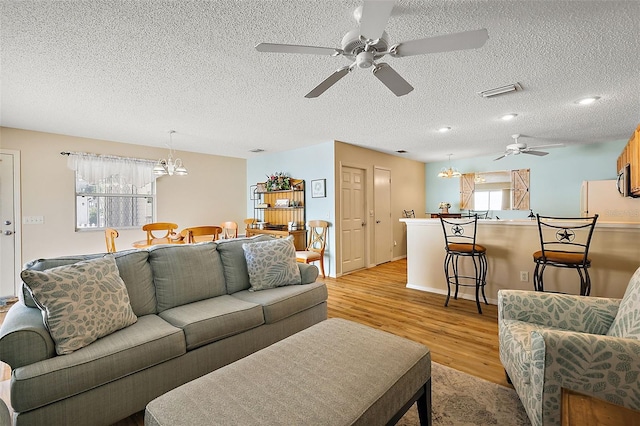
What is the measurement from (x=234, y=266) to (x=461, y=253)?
2.59 metres

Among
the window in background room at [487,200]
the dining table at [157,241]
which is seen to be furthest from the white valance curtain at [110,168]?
the window in background room at [487,200]

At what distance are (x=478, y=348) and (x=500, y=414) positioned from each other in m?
0.87

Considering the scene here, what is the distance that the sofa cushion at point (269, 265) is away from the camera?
2.71 m

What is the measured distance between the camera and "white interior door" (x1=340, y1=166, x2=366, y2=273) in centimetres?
541

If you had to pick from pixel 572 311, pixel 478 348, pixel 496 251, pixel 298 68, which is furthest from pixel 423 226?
pixel 298 68

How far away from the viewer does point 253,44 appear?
83.2 inches

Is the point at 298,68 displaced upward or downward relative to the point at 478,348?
upward

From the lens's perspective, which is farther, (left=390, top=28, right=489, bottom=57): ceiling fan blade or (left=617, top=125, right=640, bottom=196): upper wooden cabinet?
(left=617, top=125, right=640, bottom=196): upper wooden cabinet

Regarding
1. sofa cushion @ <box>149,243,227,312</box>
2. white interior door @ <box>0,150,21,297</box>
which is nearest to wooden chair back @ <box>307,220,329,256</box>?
sofa cushion @ <box>149,243,227,312</box>

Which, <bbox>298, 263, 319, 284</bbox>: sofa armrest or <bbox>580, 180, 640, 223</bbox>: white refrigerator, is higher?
<bbox>580, 180, 640, 223</bbox>: white refrigerator

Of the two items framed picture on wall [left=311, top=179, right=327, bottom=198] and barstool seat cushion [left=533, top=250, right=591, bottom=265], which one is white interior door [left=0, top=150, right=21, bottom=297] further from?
barstool seat cushion [left=533, top=250, right=591, bottom=265]

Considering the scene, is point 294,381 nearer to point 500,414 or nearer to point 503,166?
point 500,414

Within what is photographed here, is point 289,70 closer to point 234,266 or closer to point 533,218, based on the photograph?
point 234,266

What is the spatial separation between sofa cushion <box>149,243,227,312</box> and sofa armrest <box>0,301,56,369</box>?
72 cm
